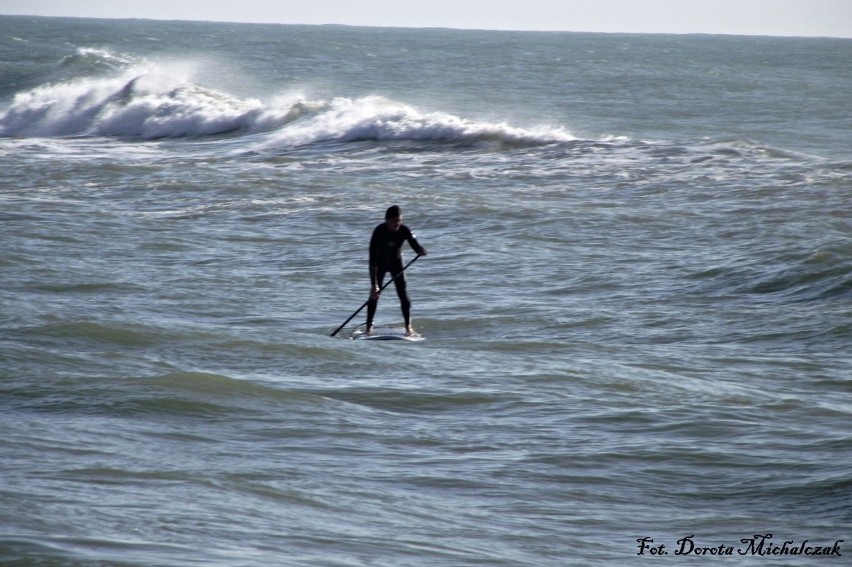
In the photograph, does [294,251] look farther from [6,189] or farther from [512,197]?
[6,189]

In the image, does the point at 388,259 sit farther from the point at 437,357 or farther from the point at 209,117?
the point at 209,117

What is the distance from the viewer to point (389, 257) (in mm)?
12781

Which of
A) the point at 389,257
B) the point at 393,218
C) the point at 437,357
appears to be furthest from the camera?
the point at 389,257

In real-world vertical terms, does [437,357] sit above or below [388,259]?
below

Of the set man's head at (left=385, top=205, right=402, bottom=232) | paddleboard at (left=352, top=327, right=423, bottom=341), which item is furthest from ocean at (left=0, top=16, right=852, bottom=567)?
man's head at (left=385, top=205, right=402, bottom=232)

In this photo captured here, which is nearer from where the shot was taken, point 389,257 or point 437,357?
point 437,357

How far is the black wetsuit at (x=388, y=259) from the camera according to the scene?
12.5 meters

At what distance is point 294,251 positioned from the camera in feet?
57.1

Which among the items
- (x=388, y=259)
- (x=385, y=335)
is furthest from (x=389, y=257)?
(x=385, y=335)

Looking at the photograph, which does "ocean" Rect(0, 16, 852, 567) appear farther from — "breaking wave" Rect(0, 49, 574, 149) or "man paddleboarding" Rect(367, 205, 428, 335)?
"breaking wave" Rect(0, 49, 574, 149)

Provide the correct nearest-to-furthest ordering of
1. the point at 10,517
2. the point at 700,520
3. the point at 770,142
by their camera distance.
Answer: the point at 10,517 → the point at 700,520 → the point at 770,142

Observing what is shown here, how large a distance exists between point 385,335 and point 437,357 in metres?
1.05

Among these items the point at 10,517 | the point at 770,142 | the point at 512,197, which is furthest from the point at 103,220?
the point at 770,142

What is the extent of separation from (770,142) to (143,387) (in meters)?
24.9
